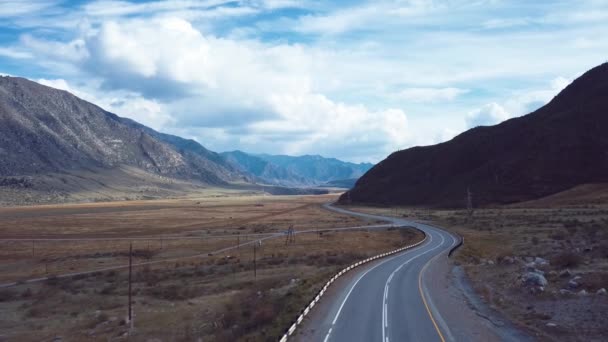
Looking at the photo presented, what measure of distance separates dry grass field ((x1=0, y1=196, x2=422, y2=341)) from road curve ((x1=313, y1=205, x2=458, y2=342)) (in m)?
2.41

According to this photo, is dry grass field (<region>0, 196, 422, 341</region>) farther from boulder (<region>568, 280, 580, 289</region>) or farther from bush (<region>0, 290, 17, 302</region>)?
boulder (<region>568, 280, 580, 289</region>)

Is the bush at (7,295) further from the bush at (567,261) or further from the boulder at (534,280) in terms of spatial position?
the bush at (567,261)

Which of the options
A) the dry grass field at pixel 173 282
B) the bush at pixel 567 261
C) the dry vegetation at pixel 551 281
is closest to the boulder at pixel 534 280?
the dry vegetation at pixel 551 281

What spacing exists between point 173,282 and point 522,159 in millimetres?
127586

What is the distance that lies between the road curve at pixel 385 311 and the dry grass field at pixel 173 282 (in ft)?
7.89

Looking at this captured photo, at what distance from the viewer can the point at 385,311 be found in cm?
2720

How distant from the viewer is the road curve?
22422mm

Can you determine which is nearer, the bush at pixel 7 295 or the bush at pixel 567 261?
the bush at pixel 567 261

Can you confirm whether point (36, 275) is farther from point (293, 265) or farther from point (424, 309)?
point (424, 309)

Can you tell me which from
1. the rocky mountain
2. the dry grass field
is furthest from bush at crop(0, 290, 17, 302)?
the rocky mountain

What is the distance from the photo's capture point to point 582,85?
174750 millimetres

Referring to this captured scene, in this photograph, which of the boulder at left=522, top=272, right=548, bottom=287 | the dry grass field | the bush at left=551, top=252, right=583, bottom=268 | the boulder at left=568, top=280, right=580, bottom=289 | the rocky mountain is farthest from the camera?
the rocky mountain

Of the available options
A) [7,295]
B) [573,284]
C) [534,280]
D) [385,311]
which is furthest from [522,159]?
[385,311]

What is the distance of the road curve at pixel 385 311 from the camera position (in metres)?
22.4
